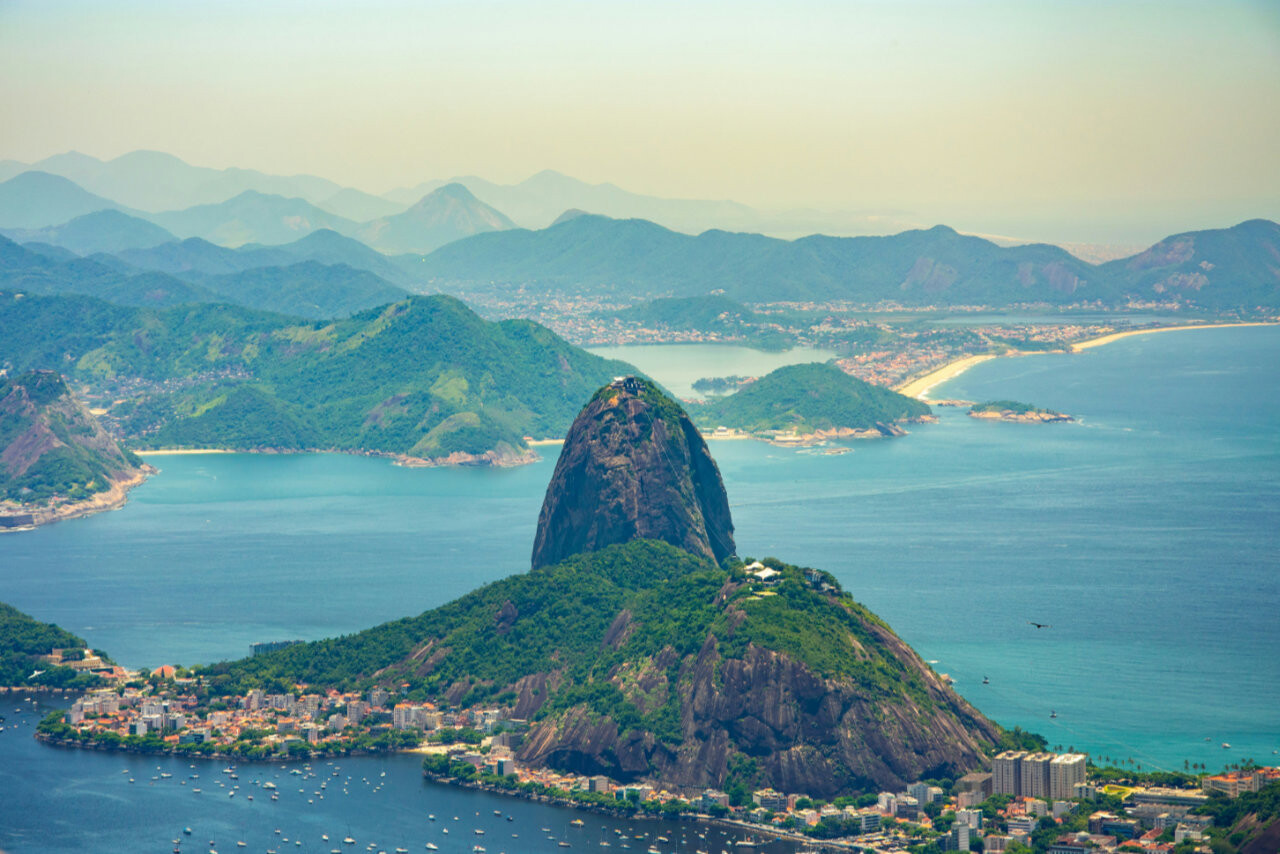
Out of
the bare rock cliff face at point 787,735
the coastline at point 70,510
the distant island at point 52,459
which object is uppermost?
the distant island at point 52,459

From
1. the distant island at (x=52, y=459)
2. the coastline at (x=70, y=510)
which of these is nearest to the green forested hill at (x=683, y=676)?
the coastline at (x=70, y=510)

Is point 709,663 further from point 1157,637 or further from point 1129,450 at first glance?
point 1129,450

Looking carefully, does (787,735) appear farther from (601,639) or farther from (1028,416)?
(1028,416)

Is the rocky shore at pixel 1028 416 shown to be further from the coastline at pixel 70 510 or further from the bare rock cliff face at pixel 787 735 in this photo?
the bare rock cliff face at pixel 787 735

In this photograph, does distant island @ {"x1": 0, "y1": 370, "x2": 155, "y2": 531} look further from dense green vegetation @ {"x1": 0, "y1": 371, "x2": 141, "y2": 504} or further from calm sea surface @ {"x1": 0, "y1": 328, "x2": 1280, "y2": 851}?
calm sea surface @ {"x1": 0, "y1": 328, "x2": 1280, "y2": 851}

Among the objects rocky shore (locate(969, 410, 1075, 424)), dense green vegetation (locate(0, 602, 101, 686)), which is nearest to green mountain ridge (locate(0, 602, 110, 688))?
dense green vegetation (locate(0, 602, 101, 686))

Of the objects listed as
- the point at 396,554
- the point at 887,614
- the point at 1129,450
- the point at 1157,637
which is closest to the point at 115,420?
the point at 396,554

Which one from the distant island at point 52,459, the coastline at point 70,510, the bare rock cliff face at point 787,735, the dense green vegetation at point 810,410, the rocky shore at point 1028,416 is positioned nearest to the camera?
the bare rock cliff face at point 787,735
